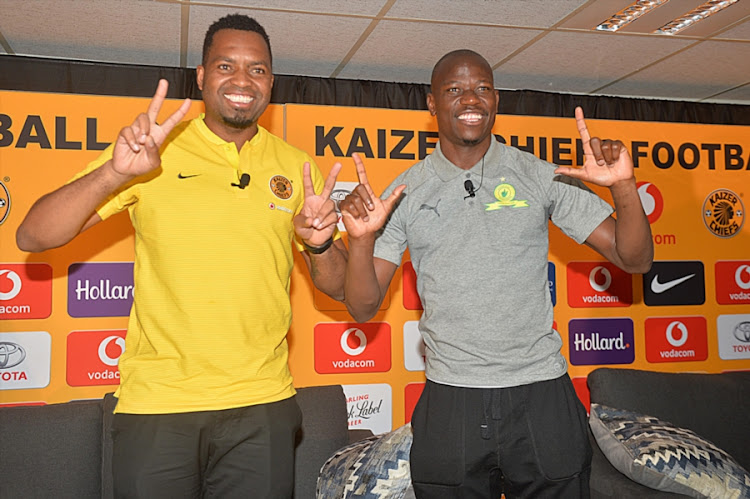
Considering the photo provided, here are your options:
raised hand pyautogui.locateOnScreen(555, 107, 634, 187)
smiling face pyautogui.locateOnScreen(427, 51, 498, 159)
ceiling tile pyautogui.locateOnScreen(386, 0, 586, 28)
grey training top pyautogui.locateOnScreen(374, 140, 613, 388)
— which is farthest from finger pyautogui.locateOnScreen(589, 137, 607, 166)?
ceiling tile pyautogui.locateOnScreen(386, 0, 586, 28)

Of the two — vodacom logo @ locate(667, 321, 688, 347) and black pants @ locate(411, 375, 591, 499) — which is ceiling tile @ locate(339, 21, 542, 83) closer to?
vodacom logo @ locate(667, 321, 688, 347)

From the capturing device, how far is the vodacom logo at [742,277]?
4.20m

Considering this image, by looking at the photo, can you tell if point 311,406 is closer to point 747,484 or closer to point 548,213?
point 548,213

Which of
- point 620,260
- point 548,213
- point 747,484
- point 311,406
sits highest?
point 548,213

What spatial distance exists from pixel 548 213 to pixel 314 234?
694mm

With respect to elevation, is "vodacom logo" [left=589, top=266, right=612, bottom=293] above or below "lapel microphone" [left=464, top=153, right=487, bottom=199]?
below

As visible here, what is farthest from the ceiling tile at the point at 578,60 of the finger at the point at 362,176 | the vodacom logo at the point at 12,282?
the vodacom logo at the point at 12,282

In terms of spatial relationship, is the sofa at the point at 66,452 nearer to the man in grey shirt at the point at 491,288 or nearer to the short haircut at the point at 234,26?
the man in grey shirt at the point at 491,288

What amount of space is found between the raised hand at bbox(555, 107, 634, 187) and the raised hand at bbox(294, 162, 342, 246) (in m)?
0.64

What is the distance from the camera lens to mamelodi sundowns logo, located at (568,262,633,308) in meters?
3.95

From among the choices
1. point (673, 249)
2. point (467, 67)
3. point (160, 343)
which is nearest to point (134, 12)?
point (467, 67)

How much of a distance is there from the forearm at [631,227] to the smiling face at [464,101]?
1.35 feet

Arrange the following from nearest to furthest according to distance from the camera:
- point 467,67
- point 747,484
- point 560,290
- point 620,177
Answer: point 620,177 < point 467,67 < point 747,484 < point 560,290

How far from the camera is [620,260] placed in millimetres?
1890
